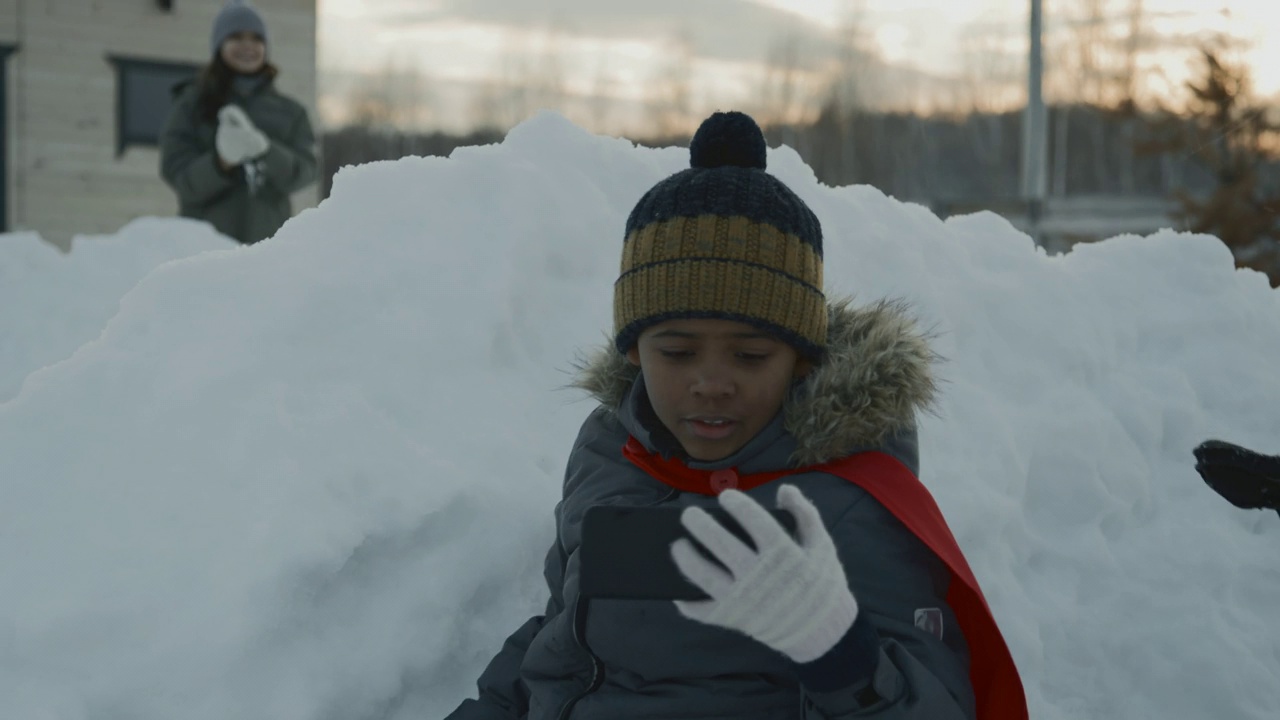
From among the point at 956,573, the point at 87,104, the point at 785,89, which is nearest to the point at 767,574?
the point at 956,573

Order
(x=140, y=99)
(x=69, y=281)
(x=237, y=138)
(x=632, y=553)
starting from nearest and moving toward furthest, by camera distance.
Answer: (x=632, y=553) → (x=237, y=138) → (x=69, y=281) → (x=140, y=99)

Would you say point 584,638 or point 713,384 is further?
point 584,638

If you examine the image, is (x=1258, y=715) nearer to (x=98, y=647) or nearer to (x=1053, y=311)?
(x=1053, y=311)

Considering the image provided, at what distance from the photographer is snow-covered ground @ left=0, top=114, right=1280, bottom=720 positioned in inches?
87.6

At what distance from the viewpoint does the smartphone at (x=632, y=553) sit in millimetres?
1624

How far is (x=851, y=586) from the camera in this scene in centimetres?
172

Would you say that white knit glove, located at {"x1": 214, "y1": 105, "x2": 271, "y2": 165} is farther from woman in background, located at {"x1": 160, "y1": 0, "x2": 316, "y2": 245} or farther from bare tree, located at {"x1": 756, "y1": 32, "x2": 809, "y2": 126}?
bare tree, located at {"x1": 756, "y1": 32, "x2": 809, "y2": 126}

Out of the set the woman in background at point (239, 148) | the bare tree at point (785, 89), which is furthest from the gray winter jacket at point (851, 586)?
the bare tree at point (785, 89)

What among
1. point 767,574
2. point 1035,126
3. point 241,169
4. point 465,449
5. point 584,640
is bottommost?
point 584,640

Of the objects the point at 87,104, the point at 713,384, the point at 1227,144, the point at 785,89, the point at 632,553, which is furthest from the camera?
the point at 785,89

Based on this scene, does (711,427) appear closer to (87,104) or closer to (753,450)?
(753,450)

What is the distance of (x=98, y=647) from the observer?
2141mm

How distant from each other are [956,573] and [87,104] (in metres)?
11.7

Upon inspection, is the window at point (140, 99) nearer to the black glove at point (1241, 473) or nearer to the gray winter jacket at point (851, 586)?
the gray winter jacket at point (851, 586)
